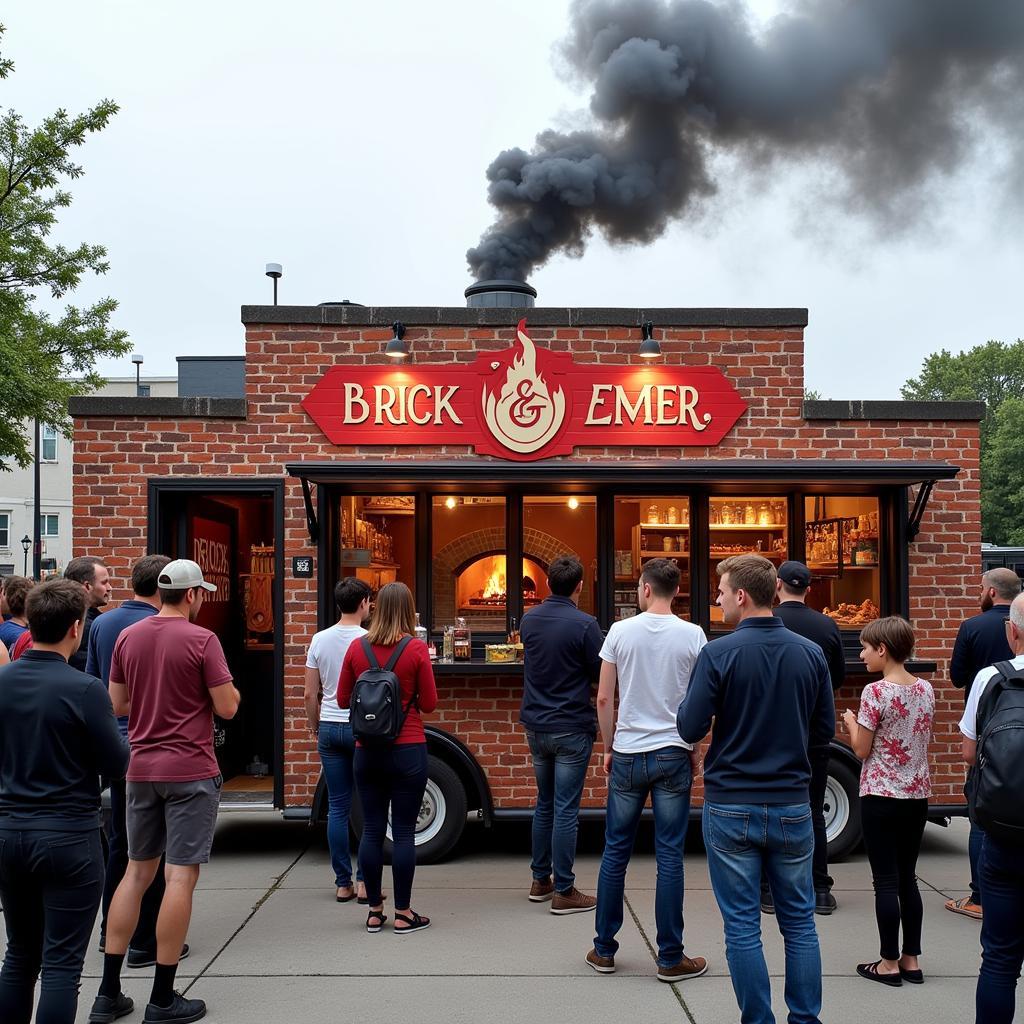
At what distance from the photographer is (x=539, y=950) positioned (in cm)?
528

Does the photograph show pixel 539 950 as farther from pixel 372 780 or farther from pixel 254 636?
pixel 254 636

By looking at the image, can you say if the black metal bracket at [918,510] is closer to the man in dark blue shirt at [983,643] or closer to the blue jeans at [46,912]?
the man in dark blue shirt at [983,643]

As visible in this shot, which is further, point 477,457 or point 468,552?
point 468,552

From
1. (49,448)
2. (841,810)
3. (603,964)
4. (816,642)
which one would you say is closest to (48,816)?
(603,964)

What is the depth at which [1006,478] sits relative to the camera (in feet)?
163

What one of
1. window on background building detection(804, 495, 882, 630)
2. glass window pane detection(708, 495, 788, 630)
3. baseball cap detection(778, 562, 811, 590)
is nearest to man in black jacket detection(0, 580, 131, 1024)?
baseball cap detection(778, 562, 811, 590)

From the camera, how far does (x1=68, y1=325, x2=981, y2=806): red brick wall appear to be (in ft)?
24.0

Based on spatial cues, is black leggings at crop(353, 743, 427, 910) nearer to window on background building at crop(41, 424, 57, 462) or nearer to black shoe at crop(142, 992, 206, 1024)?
black shoe at crop(142, 992, 206, 1024)

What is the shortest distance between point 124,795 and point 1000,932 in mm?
3877

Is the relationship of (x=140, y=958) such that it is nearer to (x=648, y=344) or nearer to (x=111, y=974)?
(x=111, y=974)

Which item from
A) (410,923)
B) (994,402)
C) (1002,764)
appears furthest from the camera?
(994,402)

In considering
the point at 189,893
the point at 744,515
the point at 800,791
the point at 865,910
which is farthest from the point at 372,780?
the point at 744,515

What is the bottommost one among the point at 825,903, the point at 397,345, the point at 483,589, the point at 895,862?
the point at 825,903

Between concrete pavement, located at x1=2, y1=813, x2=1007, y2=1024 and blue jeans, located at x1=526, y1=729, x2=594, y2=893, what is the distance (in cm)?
33
